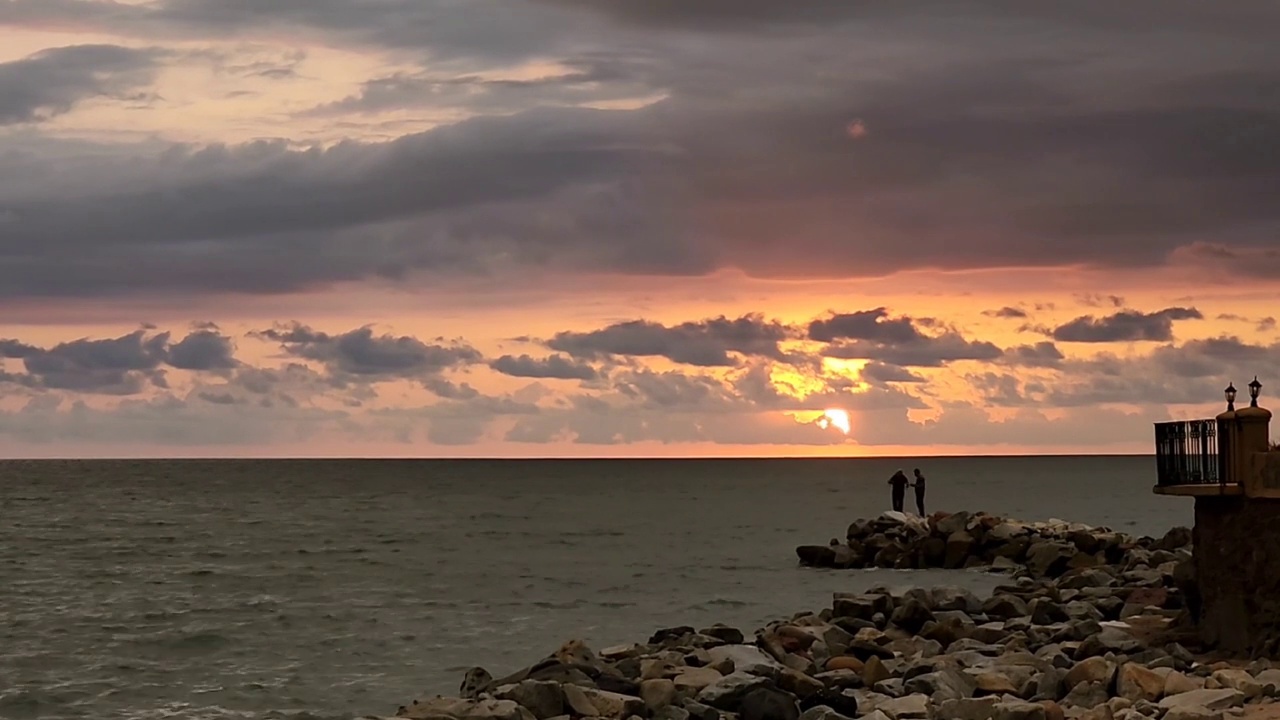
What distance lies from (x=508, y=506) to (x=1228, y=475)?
8262 cm

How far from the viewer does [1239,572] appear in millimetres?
20969

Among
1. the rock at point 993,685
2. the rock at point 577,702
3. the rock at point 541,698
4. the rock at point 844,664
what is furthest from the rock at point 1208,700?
the rock at point 541,698

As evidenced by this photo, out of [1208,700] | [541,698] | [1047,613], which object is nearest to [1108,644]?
[1047,613]

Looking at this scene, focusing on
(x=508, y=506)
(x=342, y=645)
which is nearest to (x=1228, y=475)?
(x=342, y=645)

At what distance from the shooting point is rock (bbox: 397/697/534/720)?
17.3 metres

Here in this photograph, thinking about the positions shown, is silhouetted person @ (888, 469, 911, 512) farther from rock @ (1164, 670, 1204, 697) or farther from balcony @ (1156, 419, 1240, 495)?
rock @ (1164, 670, 1204, 697)

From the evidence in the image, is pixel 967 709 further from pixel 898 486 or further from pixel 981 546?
pixel 898 486

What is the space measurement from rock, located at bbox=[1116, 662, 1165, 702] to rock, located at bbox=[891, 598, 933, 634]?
6.93 m

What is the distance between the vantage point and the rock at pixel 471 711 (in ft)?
56.8

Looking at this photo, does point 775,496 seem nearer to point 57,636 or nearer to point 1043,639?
point 57,636

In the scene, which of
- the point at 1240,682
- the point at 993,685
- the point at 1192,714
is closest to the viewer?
the point at 1192,714

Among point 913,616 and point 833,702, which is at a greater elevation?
point 913,616

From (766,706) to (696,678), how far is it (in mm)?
1555

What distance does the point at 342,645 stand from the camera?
99.3 feet
